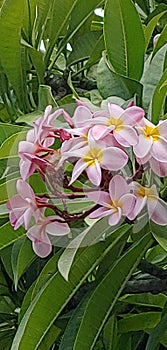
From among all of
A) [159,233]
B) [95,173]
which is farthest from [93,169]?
[159,233]

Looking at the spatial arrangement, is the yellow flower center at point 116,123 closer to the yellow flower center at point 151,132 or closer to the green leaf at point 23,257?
the yellow flower center at point 151,132

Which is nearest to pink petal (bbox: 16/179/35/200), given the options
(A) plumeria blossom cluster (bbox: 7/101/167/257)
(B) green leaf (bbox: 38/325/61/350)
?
(A) plumeria blossom cluster (bbox: 7/101/167/257)

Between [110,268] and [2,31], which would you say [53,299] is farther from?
[2,31]

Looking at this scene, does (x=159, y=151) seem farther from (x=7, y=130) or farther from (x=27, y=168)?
(x=7, y=130)

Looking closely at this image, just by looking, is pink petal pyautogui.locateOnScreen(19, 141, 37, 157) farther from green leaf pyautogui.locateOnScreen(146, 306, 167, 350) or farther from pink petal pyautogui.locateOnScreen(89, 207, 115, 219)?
green leaf pyautogui.locateOnScreen(146, 306, 167, 350)

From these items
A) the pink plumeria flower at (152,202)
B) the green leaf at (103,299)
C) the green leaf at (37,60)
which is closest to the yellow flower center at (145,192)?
the pink plumeria flower at (152,202)
